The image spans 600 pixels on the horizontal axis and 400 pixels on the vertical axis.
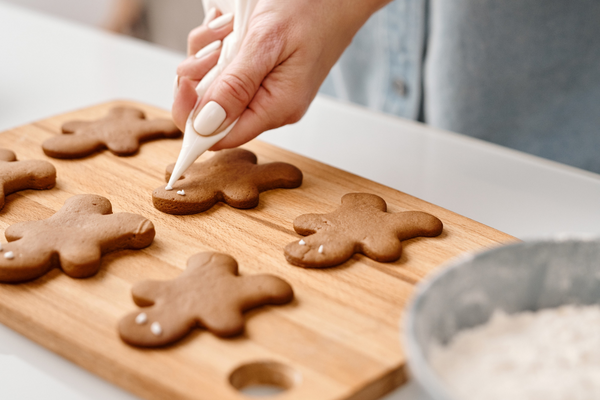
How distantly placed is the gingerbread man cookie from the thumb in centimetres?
30

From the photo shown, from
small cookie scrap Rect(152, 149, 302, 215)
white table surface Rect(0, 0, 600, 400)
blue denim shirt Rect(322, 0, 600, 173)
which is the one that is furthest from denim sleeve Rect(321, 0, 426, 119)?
small cookie scrap Rect(152, 149, 302, 215)

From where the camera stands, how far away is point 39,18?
2.34 m

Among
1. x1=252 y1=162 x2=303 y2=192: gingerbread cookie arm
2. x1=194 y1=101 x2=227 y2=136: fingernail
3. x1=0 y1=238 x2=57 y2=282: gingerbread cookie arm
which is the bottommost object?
x1=0 y1=238 x2=57 y2=282: gingerbread cookie arm

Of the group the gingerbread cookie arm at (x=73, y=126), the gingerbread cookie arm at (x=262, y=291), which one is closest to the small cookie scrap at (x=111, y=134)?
the gingerbread cookie arm at (x=73, y=126)

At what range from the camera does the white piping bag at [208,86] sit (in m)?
1.14

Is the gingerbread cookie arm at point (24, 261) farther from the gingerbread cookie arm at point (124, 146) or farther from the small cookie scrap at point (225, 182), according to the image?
the gingerbread cookie arm at point (124, 146)

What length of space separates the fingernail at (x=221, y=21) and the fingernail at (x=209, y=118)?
33 cm

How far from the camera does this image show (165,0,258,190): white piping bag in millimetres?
1137

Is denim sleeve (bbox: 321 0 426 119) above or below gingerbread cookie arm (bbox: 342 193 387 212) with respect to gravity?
above

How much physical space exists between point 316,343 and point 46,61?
61.5 inches

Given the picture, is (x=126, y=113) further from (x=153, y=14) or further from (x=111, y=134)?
(x=153, y=14)

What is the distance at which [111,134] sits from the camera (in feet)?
4.36

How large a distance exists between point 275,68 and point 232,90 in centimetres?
12

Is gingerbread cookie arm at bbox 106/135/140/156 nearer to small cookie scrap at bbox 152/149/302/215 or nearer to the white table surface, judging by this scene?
small cookie scrap at bbox 152/149/302/215
